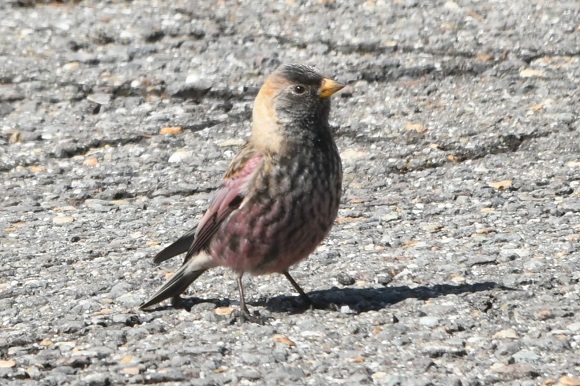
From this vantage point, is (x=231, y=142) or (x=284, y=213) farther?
(x=231, y=142)

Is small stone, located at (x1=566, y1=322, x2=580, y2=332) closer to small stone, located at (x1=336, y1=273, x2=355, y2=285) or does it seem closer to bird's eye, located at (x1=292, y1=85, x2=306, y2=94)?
small stone, located at (x1=336, y1=273, x2=355, y2=285)

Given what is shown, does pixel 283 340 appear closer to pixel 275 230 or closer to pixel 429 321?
pixel 275 230

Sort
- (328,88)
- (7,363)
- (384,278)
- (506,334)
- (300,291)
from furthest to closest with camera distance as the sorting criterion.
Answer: (384,278) < (328,88) < (300,291) < (506,334) < (7,363)

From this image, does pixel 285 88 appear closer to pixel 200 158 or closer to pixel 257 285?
pixel 257 285

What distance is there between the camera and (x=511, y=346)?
→ 4.80m

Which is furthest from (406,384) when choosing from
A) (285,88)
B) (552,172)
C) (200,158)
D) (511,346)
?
(200,158)

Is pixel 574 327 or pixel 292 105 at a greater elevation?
pixel 292 105

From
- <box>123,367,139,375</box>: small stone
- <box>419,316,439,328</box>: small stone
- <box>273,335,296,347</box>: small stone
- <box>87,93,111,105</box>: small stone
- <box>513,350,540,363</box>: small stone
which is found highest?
<box>513,350,540,363</box>: small stone

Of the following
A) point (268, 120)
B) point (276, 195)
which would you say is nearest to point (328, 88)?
point (268, 120)

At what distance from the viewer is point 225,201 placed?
5332 mm

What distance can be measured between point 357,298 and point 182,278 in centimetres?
77

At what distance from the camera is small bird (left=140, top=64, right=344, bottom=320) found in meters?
5.18

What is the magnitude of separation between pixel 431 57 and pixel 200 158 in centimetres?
189

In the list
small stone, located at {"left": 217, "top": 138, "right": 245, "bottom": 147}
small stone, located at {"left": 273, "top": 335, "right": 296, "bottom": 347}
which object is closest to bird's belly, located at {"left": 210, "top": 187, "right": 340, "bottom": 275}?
small stone, located at {"left": 273, "top": 335, "right": 296, "bottom": 347}
